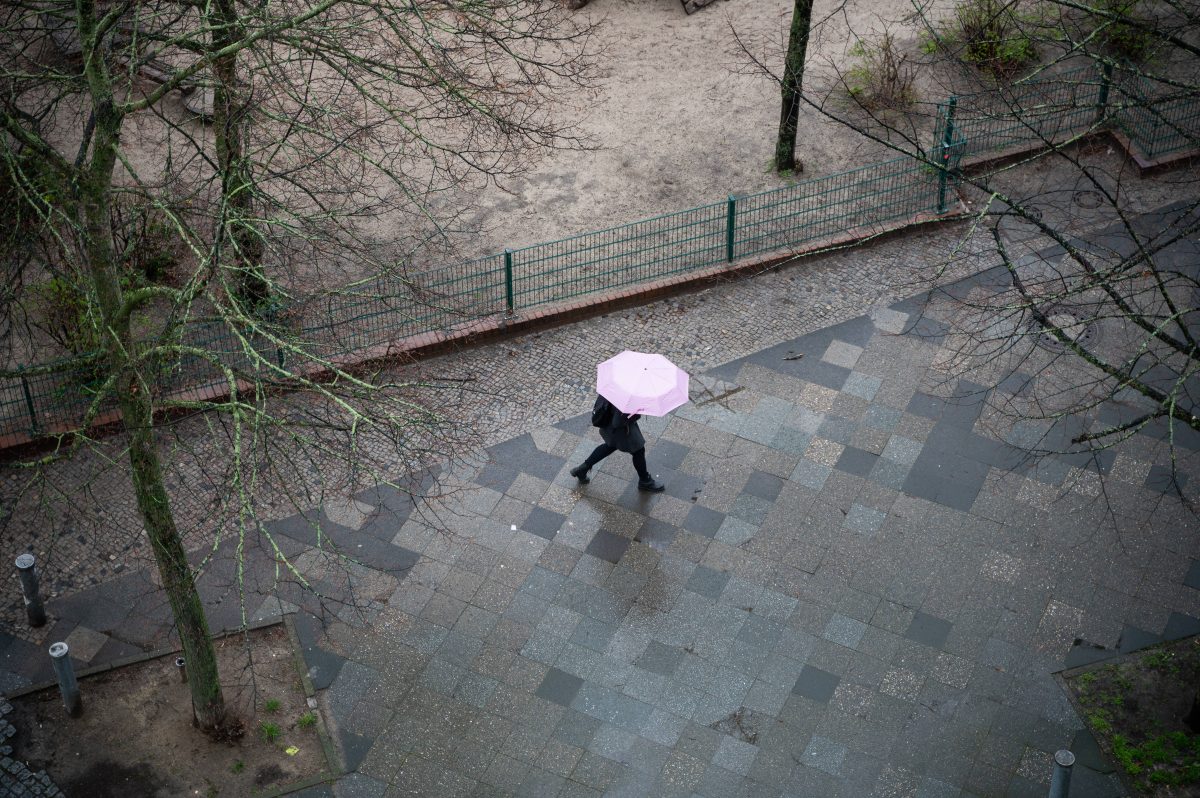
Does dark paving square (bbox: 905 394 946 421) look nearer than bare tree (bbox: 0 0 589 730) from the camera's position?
No

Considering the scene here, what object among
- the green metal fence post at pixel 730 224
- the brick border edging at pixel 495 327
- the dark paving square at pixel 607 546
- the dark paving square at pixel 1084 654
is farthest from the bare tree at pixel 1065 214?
the dark paving square at pixel 607 546

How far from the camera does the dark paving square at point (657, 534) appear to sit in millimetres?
12383

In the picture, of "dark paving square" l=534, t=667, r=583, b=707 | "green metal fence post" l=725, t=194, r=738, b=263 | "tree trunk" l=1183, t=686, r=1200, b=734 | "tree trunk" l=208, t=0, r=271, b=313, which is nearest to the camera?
"tree trunk" l=208, t=0, r=271, b=313

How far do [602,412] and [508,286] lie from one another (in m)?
2.94

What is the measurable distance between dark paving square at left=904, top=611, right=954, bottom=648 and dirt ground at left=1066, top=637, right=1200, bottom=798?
1078mm

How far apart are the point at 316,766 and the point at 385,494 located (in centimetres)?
308

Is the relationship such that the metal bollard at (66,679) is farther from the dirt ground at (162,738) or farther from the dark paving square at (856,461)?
the dark paving square at (856,461)

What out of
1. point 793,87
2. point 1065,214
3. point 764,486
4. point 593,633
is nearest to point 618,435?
point 764,486

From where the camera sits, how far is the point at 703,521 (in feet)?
41.3

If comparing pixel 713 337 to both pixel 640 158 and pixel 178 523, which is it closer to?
pixel 640 158

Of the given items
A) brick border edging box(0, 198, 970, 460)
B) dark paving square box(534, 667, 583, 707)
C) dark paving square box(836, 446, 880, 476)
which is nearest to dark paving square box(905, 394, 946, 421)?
dark paving square box(836, 446, 880, 476)

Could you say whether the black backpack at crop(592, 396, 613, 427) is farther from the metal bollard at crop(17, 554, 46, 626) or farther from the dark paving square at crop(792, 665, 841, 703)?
the metal bollard at crop(17, 554, 46, 626)

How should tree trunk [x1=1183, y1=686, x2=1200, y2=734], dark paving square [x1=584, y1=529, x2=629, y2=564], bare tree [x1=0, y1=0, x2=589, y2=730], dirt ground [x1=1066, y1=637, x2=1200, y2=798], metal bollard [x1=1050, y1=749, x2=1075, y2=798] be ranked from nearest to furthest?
1. bare tree [x1=0, y1=0, x2=589, y2=730]
2. metal bollard [x1=1050, y1=749, x2=1075, y2=798]
3. dirt ground [x1=1066, y1=637, x2=1200, y2=798]
4. tree trunk [x1=1183, y1=686, x2=1200, y2=734]
5. dark paving square [x1=584, y1=529, x2=629, y2=564]

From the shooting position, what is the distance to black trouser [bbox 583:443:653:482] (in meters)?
12.5
